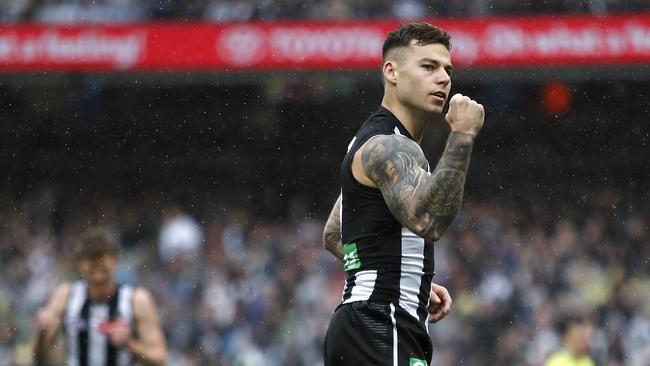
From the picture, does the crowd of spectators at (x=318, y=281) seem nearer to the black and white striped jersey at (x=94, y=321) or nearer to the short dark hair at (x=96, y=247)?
the black and white striped jersey at (x=94, y=321)

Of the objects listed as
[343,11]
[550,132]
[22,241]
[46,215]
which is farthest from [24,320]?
[550,132]

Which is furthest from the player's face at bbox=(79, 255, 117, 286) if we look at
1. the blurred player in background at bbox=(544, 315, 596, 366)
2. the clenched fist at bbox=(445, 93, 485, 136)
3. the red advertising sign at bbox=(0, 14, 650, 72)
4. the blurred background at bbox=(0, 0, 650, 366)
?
the red advertising sign at bbox=(0, 14, 650, 72)

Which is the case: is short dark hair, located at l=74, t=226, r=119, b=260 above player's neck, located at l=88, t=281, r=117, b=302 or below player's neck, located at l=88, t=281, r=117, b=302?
above

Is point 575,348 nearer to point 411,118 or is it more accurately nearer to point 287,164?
point 411,118

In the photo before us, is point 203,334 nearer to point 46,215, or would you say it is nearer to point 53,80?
point 46,215

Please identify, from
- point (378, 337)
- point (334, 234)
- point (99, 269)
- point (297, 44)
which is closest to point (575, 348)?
point (99, 269)

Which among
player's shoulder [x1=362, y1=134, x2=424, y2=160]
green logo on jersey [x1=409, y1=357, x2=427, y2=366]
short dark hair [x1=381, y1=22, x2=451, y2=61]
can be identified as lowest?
green logo on jersey [x1=409, y1=357, x2=427, y2=366]

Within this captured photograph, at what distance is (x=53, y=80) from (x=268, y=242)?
13.9 feet

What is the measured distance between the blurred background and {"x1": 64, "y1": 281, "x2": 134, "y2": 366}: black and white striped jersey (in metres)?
6.73

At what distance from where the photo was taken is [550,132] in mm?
18516

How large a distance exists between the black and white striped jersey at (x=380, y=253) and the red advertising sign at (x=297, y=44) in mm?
12019

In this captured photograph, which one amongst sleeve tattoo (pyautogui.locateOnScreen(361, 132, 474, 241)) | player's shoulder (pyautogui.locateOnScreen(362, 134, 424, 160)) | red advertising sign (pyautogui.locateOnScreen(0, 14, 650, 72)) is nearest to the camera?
sleeve tattoo (pyautogui.locateOnScreen(361, 132, 474, 241))

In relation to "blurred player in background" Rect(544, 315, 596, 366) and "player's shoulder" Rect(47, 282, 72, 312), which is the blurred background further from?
"player's shoulder" Rect(47, 282, 72, 312)

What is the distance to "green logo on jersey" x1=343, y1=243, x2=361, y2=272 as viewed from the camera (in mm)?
4352
